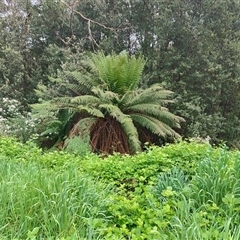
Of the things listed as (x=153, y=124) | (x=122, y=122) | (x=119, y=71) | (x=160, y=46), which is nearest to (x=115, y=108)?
(x=122, y=122)

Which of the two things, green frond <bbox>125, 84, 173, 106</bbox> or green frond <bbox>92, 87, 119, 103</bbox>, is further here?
green frond <bbox>125, 84, 173, 106</bbox>

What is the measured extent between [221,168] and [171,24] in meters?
5.09

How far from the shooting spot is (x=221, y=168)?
2383 mm

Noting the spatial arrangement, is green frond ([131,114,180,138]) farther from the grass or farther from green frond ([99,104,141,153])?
the grass

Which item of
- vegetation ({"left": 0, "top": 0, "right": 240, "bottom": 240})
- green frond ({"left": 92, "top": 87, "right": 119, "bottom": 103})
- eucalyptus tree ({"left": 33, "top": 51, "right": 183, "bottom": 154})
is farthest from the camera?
green frond ({"left": 92, "top": 87, "right": 119, "bottom": 103})

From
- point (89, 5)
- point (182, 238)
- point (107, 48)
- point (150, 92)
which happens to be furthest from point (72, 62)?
point (182, 238)

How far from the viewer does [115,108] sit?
537 cm

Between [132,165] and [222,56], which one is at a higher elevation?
[222,56]

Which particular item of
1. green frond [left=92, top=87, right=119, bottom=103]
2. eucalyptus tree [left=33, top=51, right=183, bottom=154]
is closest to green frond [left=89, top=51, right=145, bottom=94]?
eucalyptus tree [left=33, top=51, right=183, bottom=154]

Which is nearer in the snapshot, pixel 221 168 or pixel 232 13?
pixel 221 168

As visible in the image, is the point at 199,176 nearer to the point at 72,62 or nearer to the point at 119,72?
the point at 119,72

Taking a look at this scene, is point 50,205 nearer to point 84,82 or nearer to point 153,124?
point 153,124

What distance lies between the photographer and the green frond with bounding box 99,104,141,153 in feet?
17.1

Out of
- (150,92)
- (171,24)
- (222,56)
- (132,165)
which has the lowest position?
(132,165)
